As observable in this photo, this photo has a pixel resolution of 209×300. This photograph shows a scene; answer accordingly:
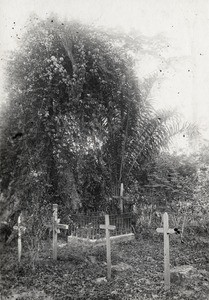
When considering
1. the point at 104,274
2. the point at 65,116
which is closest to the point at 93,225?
the point at 104,274

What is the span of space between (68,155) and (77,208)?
138cm

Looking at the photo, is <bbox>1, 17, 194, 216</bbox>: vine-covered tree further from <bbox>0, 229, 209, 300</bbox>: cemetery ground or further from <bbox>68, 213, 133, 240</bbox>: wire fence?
<bbox>0, 229, 209, 300</bbox>: cemetery ground

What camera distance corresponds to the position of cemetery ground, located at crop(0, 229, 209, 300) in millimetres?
5141

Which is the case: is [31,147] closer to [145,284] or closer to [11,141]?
[11,141]

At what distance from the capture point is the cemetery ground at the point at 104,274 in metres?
5.14

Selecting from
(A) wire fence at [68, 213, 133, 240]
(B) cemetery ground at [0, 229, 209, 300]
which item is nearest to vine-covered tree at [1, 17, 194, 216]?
(A) wire fence at [68, 213, 133, 240]

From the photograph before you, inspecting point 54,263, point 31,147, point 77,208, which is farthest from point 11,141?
point 54,263

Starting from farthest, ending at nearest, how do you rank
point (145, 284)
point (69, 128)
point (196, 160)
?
point (196, 160), point (69, 128), point (145, 284)

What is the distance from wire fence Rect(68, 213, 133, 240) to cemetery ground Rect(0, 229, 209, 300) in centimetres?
48

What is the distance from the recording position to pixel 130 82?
1005 centimetres

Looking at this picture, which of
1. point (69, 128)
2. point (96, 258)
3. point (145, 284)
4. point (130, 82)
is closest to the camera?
point (145, 284)

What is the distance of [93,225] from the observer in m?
8.47

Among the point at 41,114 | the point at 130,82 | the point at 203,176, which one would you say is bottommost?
the point at 203,176

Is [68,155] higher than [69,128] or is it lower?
lower
